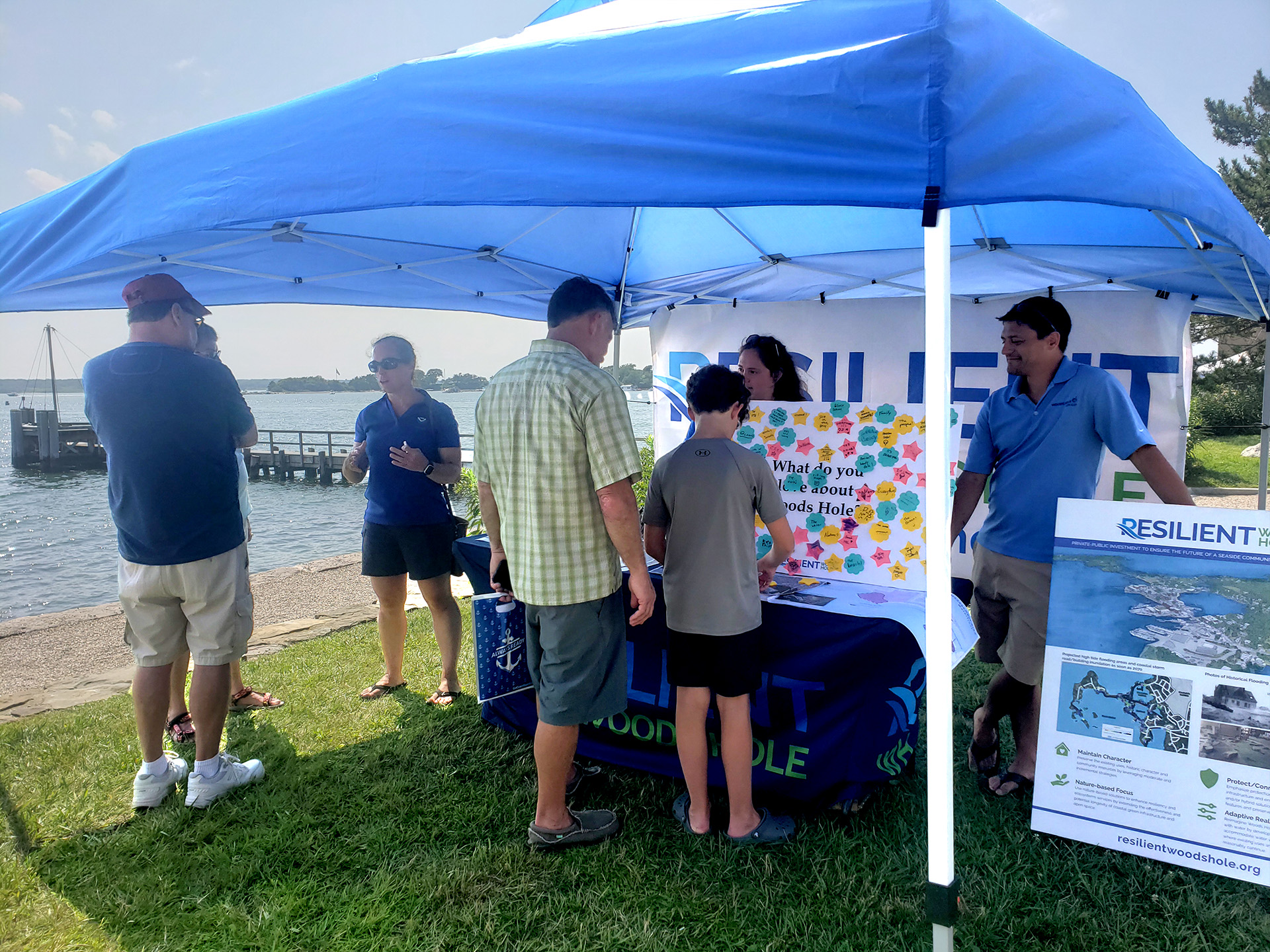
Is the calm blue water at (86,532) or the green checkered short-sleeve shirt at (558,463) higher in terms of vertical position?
the green checkered short-sleeve shirt at (558,463)

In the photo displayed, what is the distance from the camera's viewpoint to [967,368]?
4418 mm

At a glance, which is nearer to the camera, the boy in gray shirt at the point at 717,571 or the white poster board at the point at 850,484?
the boy in gray shirt at the point at 717,571

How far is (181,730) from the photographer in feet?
10.2

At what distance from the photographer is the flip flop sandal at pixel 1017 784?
97.9 inches

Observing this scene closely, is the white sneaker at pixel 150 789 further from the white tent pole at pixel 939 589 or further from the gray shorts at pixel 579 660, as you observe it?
the white tent pole at pixel 939 589

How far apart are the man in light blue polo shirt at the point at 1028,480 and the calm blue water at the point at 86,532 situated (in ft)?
9.86

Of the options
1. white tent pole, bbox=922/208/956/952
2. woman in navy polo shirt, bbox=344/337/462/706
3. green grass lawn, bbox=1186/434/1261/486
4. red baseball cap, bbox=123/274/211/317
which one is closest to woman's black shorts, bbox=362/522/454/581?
woman in navy polo shirt, bbox=344/337/462/706

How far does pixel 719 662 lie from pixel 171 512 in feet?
6.07

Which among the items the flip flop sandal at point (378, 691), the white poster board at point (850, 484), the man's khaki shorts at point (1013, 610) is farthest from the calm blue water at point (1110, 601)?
the flip flop sandal at point (378, 691)

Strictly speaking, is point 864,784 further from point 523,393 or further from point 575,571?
point 523,393

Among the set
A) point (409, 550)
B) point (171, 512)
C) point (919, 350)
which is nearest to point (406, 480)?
point (409, 550)

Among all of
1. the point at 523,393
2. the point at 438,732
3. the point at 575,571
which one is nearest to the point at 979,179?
the point at 523,393

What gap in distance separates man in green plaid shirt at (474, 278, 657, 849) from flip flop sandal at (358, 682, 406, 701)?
1.59 metres

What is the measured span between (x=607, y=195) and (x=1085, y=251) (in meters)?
2.89
